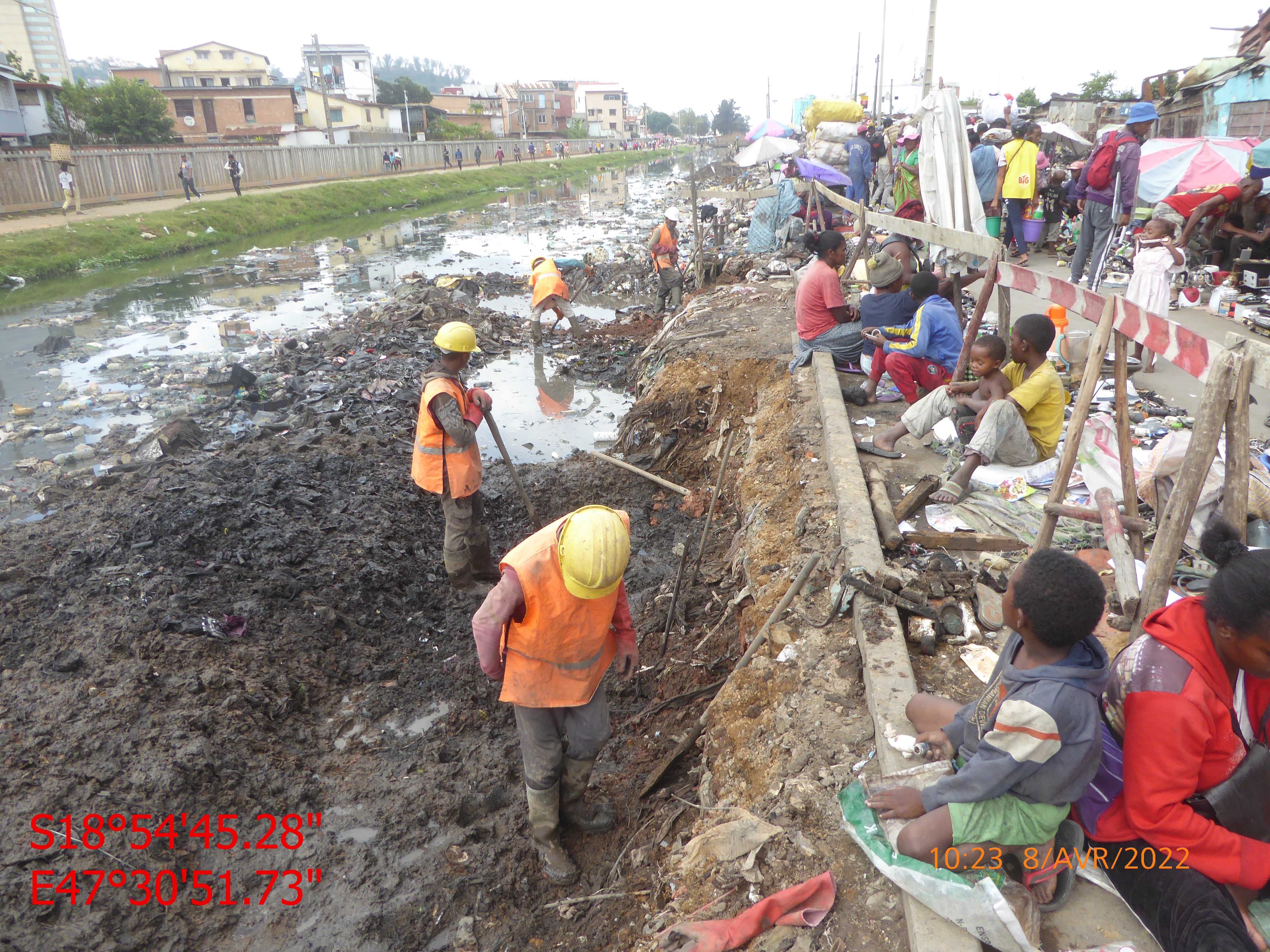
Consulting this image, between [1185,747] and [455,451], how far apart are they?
4.01 meters

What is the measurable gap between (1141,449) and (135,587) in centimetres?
616

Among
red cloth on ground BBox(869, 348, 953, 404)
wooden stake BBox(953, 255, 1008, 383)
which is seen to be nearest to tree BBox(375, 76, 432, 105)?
red cloth on ground BBox(869, 348, 953, 404)

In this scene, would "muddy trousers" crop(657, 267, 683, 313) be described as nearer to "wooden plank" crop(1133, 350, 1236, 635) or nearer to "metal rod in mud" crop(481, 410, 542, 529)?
"metal rod in mud" crop(481, 410, 542, 529)

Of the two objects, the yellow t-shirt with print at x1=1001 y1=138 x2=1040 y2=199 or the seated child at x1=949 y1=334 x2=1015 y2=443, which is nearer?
the seated child at x1=949 y1=334 x2=1015 y2=443

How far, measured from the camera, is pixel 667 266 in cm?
1173

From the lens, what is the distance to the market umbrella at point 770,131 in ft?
57.7

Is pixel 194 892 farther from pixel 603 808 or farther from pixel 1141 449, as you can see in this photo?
pixel 1141 449

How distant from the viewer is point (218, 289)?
16156mm

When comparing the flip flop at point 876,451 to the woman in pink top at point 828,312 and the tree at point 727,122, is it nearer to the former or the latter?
the woman in pink top at point 828,312

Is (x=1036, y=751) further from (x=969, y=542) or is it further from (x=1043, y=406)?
(x=1043, y=406)

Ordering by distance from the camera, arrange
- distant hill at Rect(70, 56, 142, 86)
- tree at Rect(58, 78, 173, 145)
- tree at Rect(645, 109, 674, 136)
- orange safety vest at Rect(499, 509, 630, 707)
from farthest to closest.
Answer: distant hill at Rect(70, 56, 142, 86) → tree at Rect(645, 109, 674, 136) → tree at Rect(58, 78, 173, 145) → orange safety vest at Rect(499, 509, 630, 707)

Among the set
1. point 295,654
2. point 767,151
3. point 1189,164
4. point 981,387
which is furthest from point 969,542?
point 767,151

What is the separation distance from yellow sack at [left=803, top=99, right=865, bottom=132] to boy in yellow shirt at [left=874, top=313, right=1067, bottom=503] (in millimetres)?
11648

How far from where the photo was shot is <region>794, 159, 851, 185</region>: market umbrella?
1183 centimetres
